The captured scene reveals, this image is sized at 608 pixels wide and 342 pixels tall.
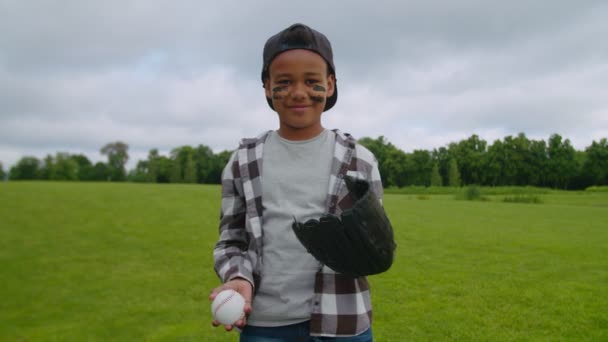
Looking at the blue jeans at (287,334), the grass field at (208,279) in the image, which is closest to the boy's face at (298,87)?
the blue jeans at (287,334)

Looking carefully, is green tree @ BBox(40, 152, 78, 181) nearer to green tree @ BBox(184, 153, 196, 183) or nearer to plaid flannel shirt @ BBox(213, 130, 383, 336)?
green tree @ BBox(184, 153, 196, 183)

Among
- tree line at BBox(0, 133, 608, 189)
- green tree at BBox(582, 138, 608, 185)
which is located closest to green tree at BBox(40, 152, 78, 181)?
tree line at BBox(0, 133, 608, 189)

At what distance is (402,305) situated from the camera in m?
6.23

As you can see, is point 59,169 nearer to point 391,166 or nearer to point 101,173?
point 101,173

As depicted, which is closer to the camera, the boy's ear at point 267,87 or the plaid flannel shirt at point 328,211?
the plaid flannel shirt at point 328,211

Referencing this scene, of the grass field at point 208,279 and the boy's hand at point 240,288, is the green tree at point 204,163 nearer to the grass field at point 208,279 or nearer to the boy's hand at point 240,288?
the grass field at point 208,279

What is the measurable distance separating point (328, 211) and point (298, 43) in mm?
835

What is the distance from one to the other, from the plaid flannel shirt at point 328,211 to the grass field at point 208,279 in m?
3.33

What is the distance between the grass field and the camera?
5.49m

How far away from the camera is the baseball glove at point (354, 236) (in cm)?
184

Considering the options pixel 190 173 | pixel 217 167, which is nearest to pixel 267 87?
pixel 217 167

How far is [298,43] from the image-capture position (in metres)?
2.14

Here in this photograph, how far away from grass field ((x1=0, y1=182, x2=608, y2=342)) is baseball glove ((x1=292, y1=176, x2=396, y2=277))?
137 inches

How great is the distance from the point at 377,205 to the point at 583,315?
5.51 m
